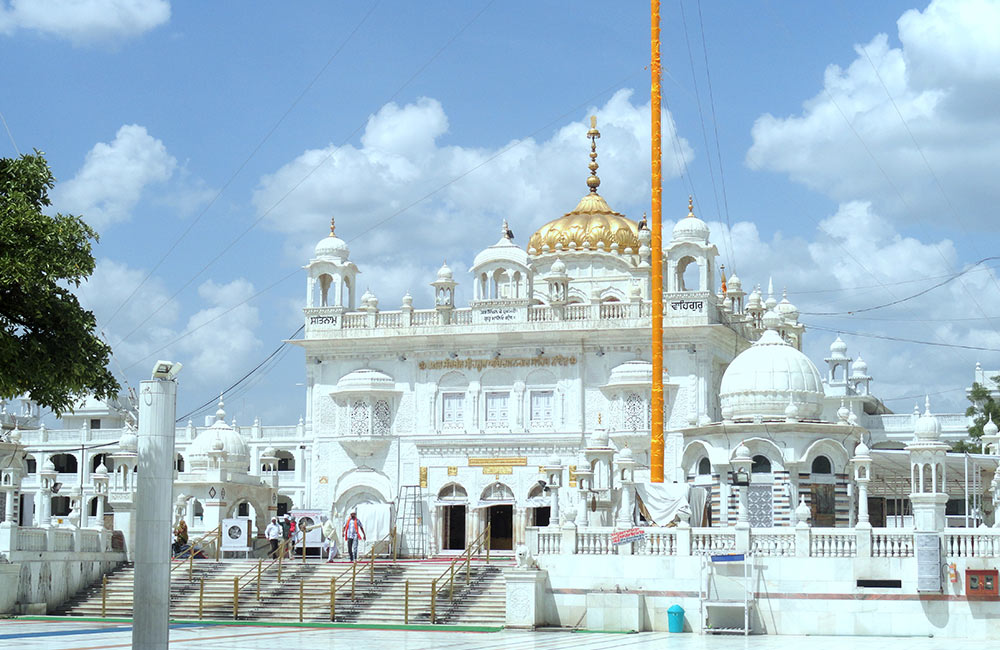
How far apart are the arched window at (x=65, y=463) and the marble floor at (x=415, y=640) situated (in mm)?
41870

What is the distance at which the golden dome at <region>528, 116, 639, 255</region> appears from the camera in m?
50.2

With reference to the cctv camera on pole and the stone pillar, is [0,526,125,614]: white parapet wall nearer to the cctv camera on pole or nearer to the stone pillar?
the stone pillar

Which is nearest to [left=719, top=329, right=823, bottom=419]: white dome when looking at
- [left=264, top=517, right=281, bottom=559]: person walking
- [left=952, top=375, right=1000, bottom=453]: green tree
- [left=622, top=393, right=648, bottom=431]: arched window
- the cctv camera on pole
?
[left=622, top=393, right=648, bottom=431]: arched window

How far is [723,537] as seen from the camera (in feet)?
92.1

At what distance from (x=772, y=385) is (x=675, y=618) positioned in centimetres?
788

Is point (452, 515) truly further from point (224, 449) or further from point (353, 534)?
point (224, 449)

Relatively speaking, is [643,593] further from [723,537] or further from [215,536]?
[215,536]

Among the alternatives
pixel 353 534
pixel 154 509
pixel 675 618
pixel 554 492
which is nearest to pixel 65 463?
pixel 353 534

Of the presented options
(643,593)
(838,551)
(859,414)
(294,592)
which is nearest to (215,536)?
(294,592)

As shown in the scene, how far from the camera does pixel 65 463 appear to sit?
6931 cm

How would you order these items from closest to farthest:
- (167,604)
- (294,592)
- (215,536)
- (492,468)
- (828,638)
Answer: (167,604)
(828,638)
(294,592)
(215,536)
(492,468)

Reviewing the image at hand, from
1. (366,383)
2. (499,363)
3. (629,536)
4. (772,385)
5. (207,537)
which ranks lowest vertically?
(207,537)

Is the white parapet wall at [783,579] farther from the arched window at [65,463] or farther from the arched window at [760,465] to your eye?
the arched window at [65,463]

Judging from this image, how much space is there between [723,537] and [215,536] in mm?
17423
